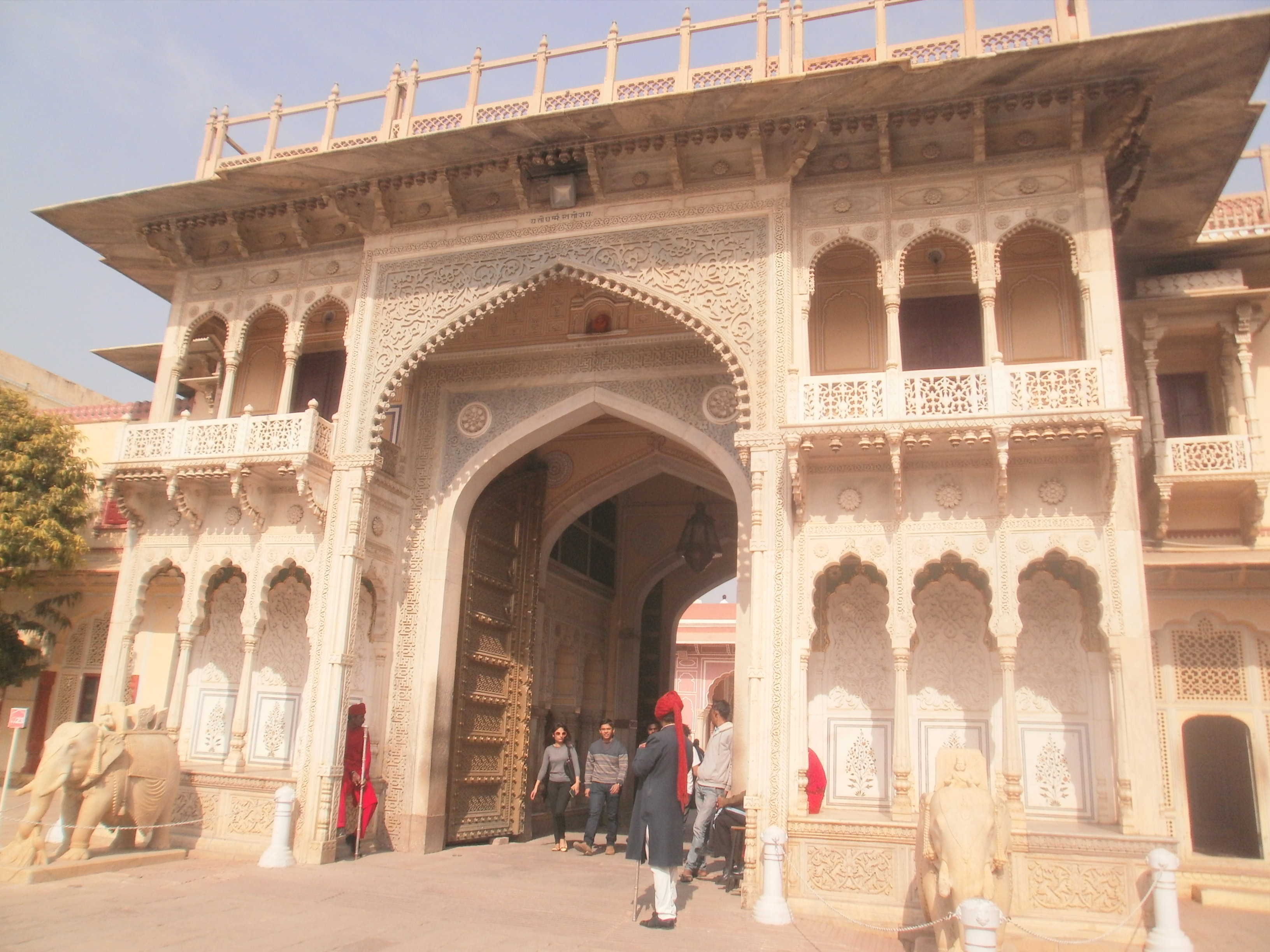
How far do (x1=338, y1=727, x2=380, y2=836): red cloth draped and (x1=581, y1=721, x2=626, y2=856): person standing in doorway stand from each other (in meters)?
2.33

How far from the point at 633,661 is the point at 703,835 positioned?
279 inches

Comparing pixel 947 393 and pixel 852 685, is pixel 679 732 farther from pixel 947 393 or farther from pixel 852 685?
pixel 947 393

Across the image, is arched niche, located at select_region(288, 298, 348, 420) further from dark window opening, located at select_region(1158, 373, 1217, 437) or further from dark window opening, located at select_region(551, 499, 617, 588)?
dark window opening, located at select_region(1158, 373, 1217, 437)

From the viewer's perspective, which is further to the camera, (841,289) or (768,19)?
(841,289)

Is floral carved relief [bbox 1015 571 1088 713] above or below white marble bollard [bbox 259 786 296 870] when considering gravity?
above

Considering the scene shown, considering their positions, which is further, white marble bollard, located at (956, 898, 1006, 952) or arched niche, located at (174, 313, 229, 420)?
arched niche, located at (174, 313, 229, 420)

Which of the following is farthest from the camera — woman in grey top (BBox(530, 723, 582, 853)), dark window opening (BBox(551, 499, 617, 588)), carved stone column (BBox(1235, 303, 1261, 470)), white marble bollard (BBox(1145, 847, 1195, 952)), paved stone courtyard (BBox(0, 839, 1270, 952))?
dark window opening (BBox(551, 499, 617, 588))

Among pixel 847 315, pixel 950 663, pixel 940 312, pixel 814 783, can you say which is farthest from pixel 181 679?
pixel 940 312

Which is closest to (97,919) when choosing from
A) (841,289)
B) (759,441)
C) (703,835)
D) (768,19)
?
(703,835)

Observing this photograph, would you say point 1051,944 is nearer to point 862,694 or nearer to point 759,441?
point 862,694

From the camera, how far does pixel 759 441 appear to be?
358 inches

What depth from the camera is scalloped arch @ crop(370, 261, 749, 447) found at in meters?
9.45

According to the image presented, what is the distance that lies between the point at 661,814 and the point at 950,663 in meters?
3.62

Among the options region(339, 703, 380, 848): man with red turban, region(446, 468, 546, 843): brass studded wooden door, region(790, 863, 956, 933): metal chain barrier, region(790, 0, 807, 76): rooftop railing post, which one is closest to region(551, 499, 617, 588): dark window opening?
region(446, 468, 546, 843): brass studded wooden door
